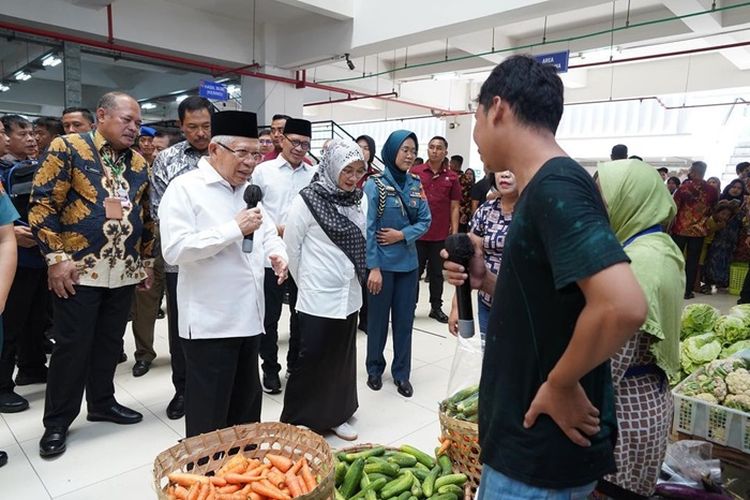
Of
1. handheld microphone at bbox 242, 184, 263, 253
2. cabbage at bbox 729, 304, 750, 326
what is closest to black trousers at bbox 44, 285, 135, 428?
handheld microphone at bbox 242, 184, 263, 253

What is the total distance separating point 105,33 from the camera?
6.36 m

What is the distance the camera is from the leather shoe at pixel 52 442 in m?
2.29

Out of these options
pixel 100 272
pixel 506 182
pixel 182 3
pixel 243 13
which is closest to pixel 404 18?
pixel 243 13

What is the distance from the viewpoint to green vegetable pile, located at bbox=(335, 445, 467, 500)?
1.80 metres

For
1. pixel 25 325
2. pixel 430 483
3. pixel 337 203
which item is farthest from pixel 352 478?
pixel 25 325

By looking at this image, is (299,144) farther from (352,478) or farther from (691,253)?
(691,253)

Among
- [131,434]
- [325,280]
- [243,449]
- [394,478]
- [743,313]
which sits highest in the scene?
[325,280]

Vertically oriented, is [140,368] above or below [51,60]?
below

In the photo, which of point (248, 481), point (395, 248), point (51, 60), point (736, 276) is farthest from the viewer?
point (51, 60)

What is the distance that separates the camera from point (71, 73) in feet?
20.7

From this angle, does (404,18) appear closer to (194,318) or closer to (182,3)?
(182,3)

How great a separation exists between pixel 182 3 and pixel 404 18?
127 inches

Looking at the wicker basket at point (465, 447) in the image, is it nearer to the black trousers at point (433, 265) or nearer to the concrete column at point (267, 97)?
the black trousers at point (433, 265)

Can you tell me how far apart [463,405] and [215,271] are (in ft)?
3.51
